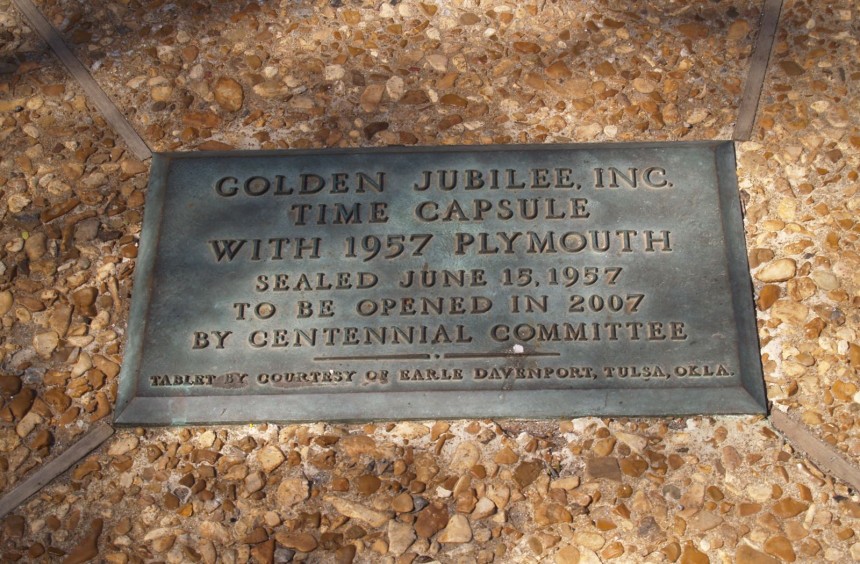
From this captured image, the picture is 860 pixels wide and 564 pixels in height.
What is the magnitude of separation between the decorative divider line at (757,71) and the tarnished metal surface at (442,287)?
0.50ft

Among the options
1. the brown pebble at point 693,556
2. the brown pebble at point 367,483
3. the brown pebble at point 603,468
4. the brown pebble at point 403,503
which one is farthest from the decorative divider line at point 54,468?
the brown pebble at point 693,556

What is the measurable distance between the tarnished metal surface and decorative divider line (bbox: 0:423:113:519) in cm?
10

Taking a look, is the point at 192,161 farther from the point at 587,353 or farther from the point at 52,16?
the point at 587,353

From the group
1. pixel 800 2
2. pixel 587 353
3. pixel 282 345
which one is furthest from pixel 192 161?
pixel 800 2

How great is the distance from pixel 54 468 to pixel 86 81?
132 cm

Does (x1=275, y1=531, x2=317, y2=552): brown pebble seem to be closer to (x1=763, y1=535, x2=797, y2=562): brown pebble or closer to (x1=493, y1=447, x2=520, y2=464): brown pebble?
(x1=493, y1=447, x2=520, y2=464): brown pebble

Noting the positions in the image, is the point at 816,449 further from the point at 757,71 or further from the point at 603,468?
Answer: the point at 757,71

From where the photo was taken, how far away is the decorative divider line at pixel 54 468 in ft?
7.61

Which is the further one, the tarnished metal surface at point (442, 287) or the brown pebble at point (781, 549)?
the tarnished metal surface at point (442, 287)

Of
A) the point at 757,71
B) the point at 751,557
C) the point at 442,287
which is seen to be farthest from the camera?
the point at 757,71

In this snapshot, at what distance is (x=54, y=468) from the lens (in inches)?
92.7

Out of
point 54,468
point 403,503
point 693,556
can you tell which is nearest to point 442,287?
point 403,503

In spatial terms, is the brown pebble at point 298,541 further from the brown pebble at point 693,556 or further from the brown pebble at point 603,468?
the brown pebble at point 693,556

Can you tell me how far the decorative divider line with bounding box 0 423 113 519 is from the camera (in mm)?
2320
